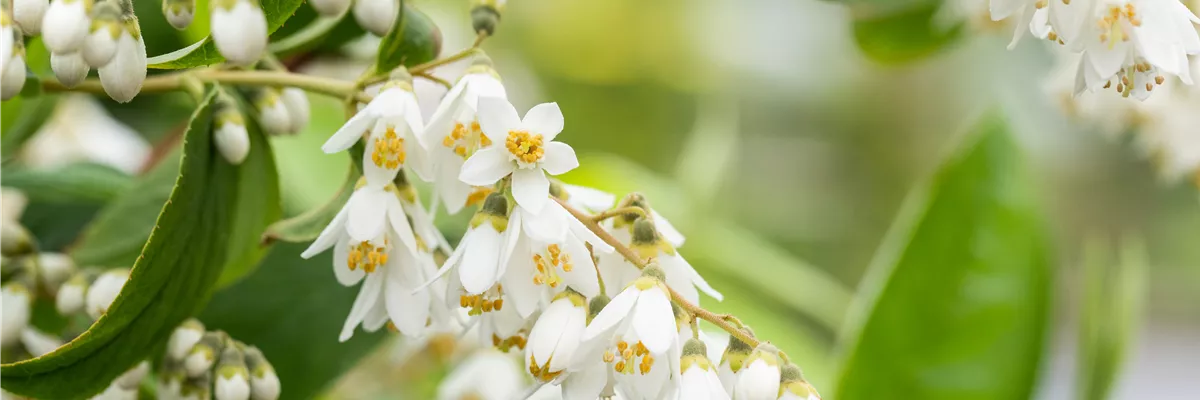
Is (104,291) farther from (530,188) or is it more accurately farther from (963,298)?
(963,298)

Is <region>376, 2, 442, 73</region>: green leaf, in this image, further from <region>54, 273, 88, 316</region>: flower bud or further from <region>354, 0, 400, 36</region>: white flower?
<region>54, 273, 88, 316</region>: flower bud

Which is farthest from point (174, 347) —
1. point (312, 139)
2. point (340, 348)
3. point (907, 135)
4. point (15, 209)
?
point (907, 135)

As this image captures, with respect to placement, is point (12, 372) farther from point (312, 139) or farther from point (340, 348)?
point (312, 139)

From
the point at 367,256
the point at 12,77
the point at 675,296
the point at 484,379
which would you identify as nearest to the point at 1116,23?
the point at 675,296

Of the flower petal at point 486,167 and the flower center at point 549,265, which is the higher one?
the flower petal at point 486,167

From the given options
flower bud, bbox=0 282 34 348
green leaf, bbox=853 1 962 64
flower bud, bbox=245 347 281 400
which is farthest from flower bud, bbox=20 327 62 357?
green leaf, bbox=853 1 962 64

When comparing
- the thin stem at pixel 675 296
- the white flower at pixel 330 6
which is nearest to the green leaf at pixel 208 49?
the white flower at pixel 330 6

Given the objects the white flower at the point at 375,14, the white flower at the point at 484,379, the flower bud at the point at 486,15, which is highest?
the flower bud at the point at 486,15

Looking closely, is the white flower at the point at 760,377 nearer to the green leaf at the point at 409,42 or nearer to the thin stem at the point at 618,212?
the thin stem at the point at 618,212
